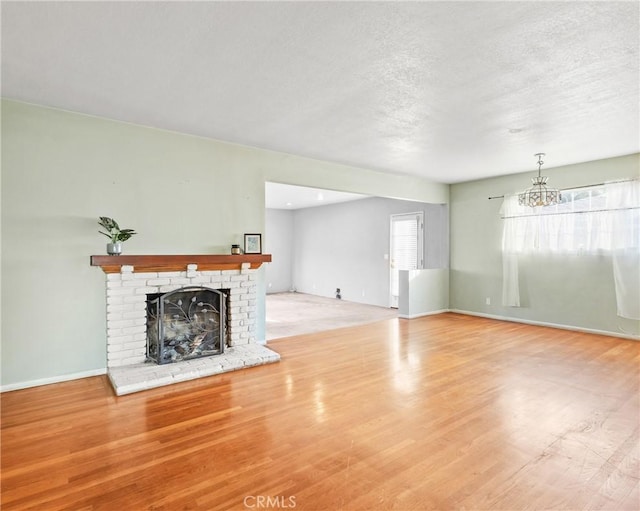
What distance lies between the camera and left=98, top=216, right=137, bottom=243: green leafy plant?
367cm

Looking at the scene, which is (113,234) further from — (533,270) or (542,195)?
(533,270)

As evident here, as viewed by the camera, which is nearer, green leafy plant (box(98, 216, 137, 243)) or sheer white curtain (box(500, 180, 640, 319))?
green leafy plant (box(98, 216, 137, 243))

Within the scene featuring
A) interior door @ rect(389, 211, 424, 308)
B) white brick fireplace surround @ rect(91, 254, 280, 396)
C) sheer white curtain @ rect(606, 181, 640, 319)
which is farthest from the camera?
interior door @ rect(389, 211, 424, 308)

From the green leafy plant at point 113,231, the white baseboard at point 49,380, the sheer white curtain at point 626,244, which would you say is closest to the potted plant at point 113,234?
the green leafy plant at point 113,231

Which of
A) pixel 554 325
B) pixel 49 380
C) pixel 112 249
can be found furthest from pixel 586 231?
pixel 49 380

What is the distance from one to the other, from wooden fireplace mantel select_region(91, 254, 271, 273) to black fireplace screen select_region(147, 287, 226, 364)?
290 millimetres

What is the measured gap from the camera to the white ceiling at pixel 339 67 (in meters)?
2.04

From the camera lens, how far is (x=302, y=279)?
440 inches

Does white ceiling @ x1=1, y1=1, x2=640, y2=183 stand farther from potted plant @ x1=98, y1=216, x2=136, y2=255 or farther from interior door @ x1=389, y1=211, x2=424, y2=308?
interior door @ x1=389, y1=211, x2=424, y2=308

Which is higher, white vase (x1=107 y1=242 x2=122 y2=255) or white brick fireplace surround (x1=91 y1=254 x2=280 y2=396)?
white vase (x1=107 y1=242 x2=122 y2=255)

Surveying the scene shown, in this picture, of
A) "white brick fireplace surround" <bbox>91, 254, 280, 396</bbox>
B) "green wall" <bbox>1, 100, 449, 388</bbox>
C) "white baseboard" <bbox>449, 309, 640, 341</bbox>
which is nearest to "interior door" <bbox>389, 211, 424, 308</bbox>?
"white baseboard" <bbox>449, 309, 640, 341</bbox>

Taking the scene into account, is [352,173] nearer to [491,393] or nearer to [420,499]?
[491,393]

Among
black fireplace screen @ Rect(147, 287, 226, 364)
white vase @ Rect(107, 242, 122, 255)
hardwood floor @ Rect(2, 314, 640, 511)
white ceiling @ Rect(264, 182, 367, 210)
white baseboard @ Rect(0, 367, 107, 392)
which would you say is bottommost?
hardwood floor @ Rect(2, 314, 640, 511)

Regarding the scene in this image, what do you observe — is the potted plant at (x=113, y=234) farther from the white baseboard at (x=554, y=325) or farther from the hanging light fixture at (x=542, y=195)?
the white baseboard at (x=554, y=325)
